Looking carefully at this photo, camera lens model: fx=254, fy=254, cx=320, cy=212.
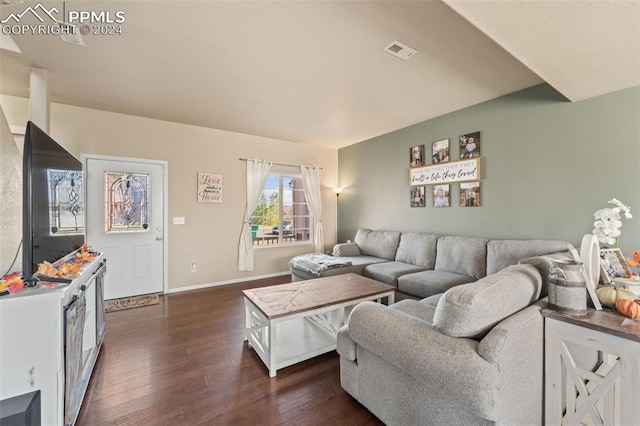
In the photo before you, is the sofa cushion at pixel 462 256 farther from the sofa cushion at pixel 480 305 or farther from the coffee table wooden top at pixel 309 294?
the sofa cushion at pixel 480 305

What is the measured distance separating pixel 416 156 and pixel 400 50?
2.12 m

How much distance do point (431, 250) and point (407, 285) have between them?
82 centimetres

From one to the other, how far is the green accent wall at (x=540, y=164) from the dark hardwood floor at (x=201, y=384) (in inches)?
103

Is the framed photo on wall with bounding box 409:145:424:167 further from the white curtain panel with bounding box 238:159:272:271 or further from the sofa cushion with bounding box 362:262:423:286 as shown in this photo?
the white curtain panel with bounding box 238:159:272:271

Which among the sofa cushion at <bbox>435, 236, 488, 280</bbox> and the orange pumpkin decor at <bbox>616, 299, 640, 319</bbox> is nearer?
the orange pumpkin decor at <bbox>616, 299, 640, 319</bbox>

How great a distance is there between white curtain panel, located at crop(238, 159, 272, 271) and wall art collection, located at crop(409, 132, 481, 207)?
2.64 meters

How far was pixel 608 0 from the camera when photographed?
119cm

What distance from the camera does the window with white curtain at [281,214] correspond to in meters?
4.87

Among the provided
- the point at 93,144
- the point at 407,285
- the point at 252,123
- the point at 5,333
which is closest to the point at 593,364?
the point at 407,285

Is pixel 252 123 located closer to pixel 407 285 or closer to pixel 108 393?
pixel 407 285

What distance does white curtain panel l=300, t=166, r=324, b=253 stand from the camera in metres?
5.27

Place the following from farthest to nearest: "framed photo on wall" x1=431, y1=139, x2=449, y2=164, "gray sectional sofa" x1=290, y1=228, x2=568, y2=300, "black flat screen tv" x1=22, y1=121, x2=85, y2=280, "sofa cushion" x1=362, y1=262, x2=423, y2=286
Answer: "framed photo on wall" x1=431, y1=139, x2=449, y2=164, "sofa cushion" x1=362, y1=262, x2=423, y2=286, "gray sectional sofa" x1=290, y1=228, x2=568, y2=300, "black flat screen tv" x1=22, y1=121, x2=85, y2=280

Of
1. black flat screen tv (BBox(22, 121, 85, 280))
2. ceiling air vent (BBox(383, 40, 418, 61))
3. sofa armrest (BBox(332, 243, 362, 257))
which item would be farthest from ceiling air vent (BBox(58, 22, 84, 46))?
sofa armrest (BBox(332, 243, 362, 257))

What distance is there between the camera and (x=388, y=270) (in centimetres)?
346
